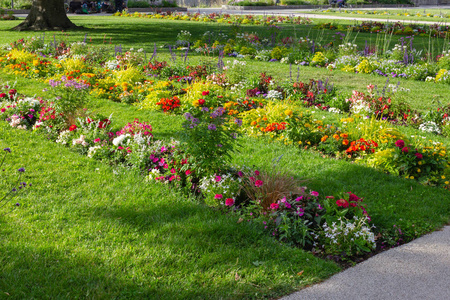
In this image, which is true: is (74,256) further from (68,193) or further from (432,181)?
(432,181)

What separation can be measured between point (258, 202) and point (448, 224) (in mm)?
1894

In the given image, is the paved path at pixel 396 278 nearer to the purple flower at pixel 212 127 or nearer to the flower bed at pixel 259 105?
the flower bed at pixel 259 105

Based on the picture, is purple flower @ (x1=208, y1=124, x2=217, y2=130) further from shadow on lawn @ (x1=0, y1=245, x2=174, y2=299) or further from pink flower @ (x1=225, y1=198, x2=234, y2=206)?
shadow on lawn @ (x1=0, y1=245, x2=174, y2=299)

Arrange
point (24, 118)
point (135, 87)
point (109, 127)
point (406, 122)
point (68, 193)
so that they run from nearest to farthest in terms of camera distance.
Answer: point (68, 193) < point (109, 127) < point (24, 118) < point (406, 122) < point (135, 87)

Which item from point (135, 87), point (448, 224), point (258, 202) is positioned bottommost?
point (448, 224)

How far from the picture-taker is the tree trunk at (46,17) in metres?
17.8

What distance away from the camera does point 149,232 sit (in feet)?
12.1

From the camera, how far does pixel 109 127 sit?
6.01m

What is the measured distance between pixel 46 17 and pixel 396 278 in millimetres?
18432

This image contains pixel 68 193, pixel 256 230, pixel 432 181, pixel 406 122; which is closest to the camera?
pixel 256 230

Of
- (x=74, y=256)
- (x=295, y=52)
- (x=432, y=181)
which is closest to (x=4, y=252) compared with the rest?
(x=74, y=256)

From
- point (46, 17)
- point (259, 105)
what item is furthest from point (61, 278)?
point (46, 17)

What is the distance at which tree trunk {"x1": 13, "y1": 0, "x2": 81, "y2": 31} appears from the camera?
1784 cm

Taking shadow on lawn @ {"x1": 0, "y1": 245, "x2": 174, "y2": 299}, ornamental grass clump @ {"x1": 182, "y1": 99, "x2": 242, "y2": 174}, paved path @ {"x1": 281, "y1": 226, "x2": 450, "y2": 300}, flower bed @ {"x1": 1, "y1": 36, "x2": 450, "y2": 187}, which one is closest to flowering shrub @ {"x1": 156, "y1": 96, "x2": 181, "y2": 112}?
flower bed @ {"x1": 1, "y1": 36, "x2": 450, "y2": 187}
